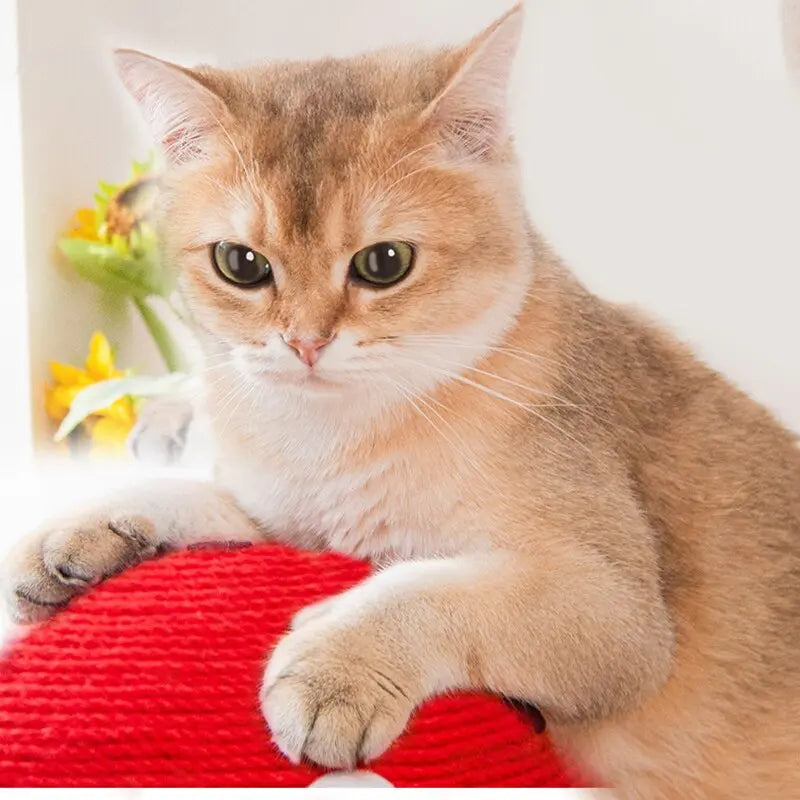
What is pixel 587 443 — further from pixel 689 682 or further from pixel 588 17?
pixel 588 17

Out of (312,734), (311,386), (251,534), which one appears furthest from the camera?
(251,534)

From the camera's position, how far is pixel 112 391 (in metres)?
1.18

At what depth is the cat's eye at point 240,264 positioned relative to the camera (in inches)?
34.8

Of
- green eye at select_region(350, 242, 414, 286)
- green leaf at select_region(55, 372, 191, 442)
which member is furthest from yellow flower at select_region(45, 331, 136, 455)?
green eye at select_region(350, 242, 414, 286)

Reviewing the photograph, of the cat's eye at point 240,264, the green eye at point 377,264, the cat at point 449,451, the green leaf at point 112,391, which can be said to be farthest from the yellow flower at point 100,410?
the green eye at point 377,264

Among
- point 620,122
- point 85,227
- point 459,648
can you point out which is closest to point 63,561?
point 459,648

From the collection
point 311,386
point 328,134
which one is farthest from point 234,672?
point 328,134

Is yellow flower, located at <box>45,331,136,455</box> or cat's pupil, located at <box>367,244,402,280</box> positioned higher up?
Answer: cat's pupil, located at <box>367,244,402,280</box>

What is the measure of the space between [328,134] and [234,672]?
45cm

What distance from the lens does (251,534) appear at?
0.99 meters

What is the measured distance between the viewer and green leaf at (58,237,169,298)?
1.18 m

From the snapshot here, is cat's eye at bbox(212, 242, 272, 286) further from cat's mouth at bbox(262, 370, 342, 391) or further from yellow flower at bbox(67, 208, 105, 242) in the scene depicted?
yellow flower at bbox(67, 208, 105, 242)

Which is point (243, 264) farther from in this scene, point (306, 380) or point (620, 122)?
point (620, 122)

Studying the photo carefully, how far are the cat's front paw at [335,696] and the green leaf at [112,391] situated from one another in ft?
1.64
